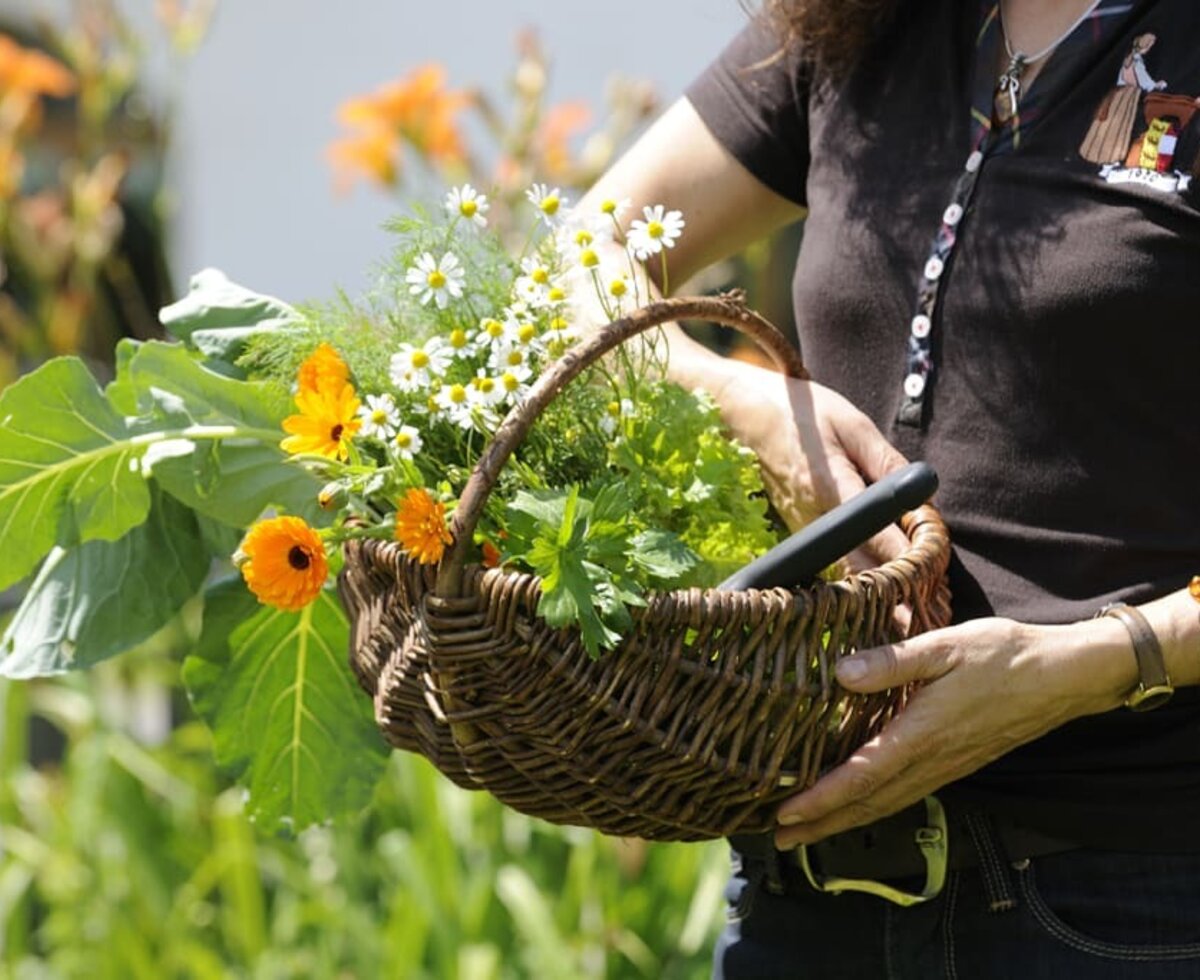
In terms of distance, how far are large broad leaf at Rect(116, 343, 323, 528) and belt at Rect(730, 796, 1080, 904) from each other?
1.70 ft

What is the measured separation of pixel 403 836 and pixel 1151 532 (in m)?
1.83

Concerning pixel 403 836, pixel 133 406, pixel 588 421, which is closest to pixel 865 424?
pixel 588 421

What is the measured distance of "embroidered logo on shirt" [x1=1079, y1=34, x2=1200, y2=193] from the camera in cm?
144

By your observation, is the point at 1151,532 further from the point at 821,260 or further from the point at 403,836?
the point at 403,836

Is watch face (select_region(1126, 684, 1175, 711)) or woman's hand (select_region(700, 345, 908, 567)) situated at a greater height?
woman's hand (select_region(700, 345, 908, 567))

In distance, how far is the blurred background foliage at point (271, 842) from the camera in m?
2.90

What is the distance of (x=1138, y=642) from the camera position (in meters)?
1.40

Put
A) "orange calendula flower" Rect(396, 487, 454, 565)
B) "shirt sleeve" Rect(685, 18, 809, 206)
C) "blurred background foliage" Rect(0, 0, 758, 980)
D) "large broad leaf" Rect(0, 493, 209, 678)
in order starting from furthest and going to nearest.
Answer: "blurred background foliage" Rect(0, 0, 758, 980) → "shirt sleeve" Rect(685, 18, 809, 206) → "large broad leaf" Rect(0, 493, 209, 678) → "orange calendula flower" Rect(396, 487, 454, 565)

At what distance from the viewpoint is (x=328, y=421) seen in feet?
4.61

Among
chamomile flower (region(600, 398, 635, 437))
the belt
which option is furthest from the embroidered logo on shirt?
the belt

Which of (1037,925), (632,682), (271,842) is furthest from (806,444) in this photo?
(271,842)

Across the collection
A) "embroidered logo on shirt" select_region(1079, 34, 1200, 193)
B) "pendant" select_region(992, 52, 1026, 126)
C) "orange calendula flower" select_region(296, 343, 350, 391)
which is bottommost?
"embroidered logo on shirt" select_region(1079, 34, 1200, 193)

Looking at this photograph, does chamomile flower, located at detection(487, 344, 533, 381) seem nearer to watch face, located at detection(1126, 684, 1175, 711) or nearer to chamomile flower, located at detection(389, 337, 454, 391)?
chamomile flower, located at detection(389, 337, 454, 391)

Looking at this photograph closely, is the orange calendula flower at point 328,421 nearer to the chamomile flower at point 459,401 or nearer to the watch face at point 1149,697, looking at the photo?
the chamomile flower at point 459,401
